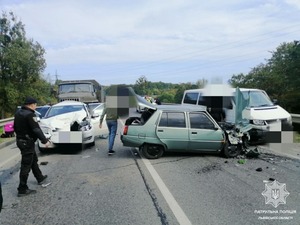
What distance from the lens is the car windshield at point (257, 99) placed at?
12.2 meters

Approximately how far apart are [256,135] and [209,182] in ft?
15.7

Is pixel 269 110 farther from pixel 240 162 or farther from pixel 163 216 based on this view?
pixel 163 216

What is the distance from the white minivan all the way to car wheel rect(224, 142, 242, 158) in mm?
1010

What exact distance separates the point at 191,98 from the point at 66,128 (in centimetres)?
661

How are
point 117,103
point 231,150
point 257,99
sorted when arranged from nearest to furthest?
point 231,150, point 117,103, point 257,99

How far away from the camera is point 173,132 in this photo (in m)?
8.95

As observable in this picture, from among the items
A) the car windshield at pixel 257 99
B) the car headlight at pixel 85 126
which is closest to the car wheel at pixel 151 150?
the car headlight at pixel 85 126

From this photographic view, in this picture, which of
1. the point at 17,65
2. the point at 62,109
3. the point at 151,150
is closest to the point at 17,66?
the point at 17,65

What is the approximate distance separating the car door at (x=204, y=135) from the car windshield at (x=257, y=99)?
3.63 meters

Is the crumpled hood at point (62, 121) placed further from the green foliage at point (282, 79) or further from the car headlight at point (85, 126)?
the green foliage at point (282, 79)

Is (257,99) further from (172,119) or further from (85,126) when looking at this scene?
(85,126)

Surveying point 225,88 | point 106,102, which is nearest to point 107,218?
point 106,102

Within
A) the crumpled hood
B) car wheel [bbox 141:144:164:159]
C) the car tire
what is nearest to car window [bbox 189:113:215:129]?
the car tire

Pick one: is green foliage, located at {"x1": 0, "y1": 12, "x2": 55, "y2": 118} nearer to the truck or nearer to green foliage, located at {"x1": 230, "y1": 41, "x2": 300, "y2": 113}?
the truck
